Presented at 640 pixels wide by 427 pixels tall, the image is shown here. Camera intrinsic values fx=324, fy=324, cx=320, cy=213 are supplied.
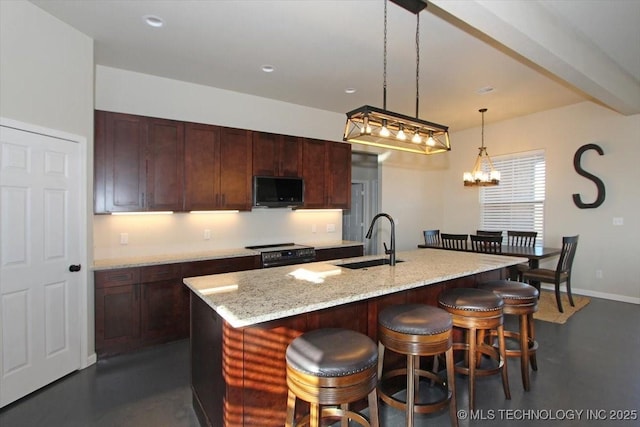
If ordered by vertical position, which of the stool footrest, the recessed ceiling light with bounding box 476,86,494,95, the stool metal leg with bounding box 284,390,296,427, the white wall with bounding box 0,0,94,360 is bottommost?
the stool footrest

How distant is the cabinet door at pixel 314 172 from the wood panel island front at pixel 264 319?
7.75 ft

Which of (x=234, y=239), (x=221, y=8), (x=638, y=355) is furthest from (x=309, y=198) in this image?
(x=638, y=355)

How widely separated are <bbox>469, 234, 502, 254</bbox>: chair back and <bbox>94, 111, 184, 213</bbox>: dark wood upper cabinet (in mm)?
4197

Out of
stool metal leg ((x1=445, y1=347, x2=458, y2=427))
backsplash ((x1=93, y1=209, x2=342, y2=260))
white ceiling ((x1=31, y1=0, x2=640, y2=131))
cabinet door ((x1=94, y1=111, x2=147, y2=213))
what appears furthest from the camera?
backsplash ((x1=93, y1=209, x2=342, y2=260))

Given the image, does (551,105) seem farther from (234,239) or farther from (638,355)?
(234,239)

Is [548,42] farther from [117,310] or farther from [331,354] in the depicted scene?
[117,310]

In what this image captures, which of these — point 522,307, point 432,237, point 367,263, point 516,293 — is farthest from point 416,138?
point 432,237

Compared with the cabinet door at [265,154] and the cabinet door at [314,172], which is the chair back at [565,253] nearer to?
the cabinet door at [314,172]

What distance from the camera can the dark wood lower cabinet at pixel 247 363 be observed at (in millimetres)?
1656

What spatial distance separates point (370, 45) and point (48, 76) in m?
2.83

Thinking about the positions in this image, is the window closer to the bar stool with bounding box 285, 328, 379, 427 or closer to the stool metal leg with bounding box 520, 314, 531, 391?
the stool metal leg with bounding box 520, 314, 531, 391

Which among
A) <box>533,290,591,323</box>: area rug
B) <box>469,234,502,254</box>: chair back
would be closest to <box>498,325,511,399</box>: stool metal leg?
<box>533,290,591,323</box>: area rug

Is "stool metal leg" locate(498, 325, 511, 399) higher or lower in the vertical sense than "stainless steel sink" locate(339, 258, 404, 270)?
lower

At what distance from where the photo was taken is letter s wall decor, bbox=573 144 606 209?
4965 mm
